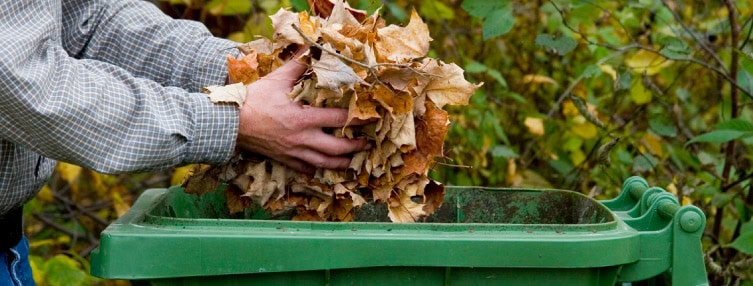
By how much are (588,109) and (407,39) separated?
1.56m

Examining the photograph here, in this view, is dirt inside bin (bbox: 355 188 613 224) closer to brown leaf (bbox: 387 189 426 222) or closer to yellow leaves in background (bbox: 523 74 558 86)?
brown leaf (bbox: 387 189 426 222)

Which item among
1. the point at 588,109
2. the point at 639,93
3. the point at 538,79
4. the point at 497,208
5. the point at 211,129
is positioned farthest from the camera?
the point at 538,79

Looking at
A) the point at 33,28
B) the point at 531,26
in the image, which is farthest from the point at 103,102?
the point at 531,26

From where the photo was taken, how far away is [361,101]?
1.61 meters

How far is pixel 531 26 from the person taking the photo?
4117mm

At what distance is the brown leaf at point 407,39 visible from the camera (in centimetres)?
167

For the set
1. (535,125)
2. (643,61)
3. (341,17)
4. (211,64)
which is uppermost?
(341,17)

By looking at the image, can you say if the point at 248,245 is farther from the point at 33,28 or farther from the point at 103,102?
the point at 33,28

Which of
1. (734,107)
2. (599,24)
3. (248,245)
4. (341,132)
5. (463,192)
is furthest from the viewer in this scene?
(599,24)

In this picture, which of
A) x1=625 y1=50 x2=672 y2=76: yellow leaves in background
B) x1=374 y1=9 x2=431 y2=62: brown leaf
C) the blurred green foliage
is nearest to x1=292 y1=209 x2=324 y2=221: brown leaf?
x1=374 y1=9 x2=431 y2=62: brown leaf

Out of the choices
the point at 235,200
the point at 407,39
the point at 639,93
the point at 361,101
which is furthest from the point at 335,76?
the point at 639,93

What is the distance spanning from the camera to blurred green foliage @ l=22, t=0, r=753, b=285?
2.85 metres

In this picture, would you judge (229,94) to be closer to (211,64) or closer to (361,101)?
(361,101)

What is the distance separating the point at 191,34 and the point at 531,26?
229 cm
